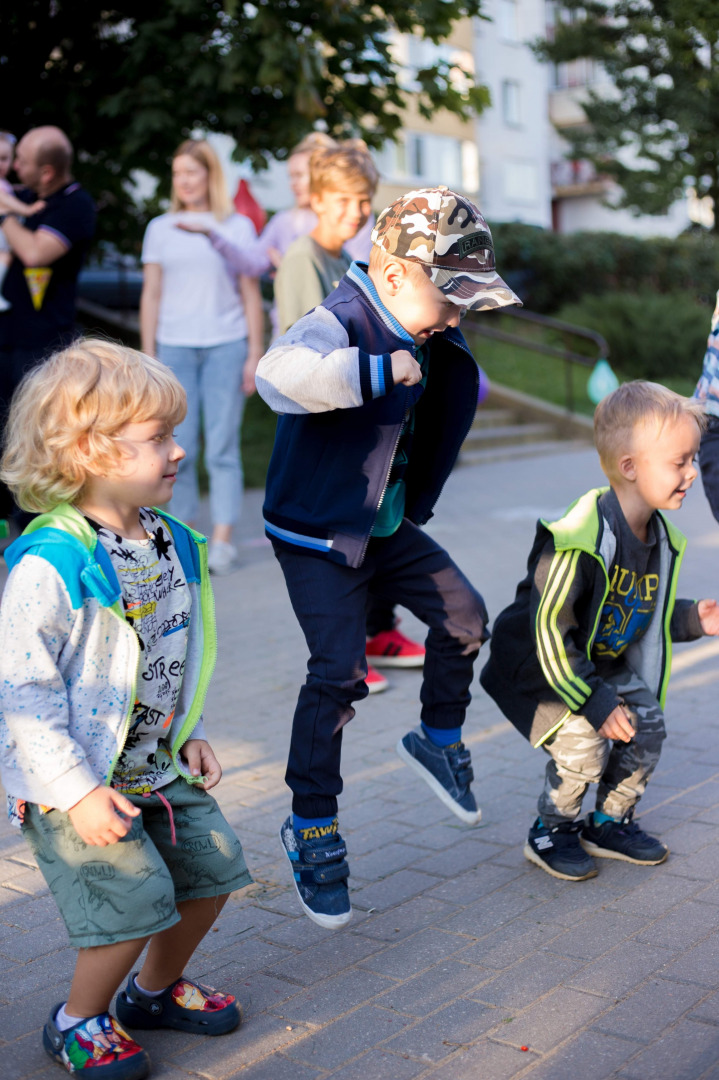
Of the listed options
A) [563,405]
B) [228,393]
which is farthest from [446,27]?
[563,405]

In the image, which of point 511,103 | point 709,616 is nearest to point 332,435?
point 709,616

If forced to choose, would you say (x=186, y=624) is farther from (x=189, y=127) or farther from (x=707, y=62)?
(x=707, y=62)

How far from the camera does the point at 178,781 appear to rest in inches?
98.4

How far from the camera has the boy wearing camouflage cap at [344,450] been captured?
9.23ft

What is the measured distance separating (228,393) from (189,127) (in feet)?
13.6

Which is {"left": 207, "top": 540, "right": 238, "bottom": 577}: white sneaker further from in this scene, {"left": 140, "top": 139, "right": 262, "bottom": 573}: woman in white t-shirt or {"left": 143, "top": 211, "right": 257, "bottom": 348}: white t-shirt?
{"left": 143, "top": 211, "right": 257, "bottom": 348}: white t-shirt

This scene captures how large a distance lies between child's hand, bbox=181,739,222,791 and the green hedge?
2025 centimetres

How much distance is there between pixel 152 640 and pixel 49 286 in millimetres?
4277

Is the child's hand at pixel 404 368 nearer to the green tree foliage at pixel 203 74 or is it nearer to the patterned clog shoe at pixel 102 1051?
the patterned clog shoe at pixel 102 1051

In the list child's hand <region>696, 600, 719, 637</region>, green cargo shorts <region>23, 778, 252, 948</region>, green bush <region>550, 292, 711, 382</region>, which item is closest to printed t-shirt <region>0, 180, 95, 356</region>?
child's hand <region>696, 600, 719, 637</region>

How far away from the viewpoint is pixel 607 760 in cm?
325

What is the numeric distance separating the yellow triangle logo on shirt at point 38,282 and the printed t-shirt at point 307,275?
1422 millimetres

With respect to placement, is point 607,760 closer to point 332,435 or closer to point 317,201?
point 332,435

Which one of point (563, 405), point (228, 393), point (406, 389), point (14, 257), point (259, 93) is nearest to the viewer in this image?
point (406, 389)
